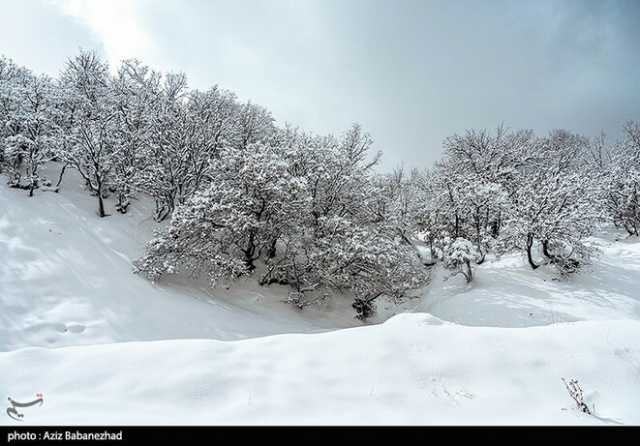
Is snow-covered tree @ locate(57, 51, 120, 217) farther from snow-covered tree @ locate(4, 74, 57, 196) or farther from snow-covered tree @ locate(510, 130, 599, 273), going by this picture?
snow-covered tree @ locate(510, 130, 599, 273)

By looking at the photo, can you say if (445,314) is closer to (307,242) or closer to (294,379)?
(307,242)

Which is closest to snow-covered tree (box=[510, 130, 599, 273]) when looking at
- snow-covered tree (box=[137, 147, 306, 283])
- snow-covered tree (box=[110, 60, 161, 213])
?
snow-covered tree (box=[137, 147, 306, 283])

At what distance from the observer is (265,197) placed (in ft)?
43.2

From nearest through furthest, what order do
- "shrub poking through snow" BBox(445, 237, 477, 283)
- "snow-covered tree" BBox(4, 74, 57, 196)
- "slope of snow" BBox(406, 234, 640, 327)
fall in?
"slope of snow" BBox(406, 234, 640, 327), "shrub poking through snow" BBox(445, 237, 477, 283), "snow-covered tree" BBox(4, 74, 57, 196)

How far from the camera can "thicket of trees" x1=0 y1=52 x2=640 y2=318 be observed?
12.8 m

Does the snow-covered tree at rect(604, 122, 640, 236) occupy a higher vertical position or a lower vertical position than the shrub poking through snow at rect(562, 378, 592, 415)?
higher

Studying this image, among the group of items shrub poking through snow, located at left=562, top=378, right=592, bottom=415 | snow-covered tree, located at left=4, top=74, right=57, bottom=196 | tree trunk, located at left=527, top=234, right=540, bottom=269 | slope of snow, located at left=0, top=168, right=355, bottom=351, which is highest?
snow-covered tree, located at left=4, top=74, right=57, bottom=196

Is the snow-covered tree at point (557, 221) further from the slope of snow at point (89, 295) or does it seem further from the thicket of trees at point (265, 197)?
the slope of snow at point (89, 295)

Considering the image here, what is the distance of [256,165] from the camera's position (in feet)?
42.0

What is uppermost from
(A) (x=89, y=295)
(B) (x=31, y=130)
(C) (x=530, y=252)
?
(B) (x=31, y=130)
